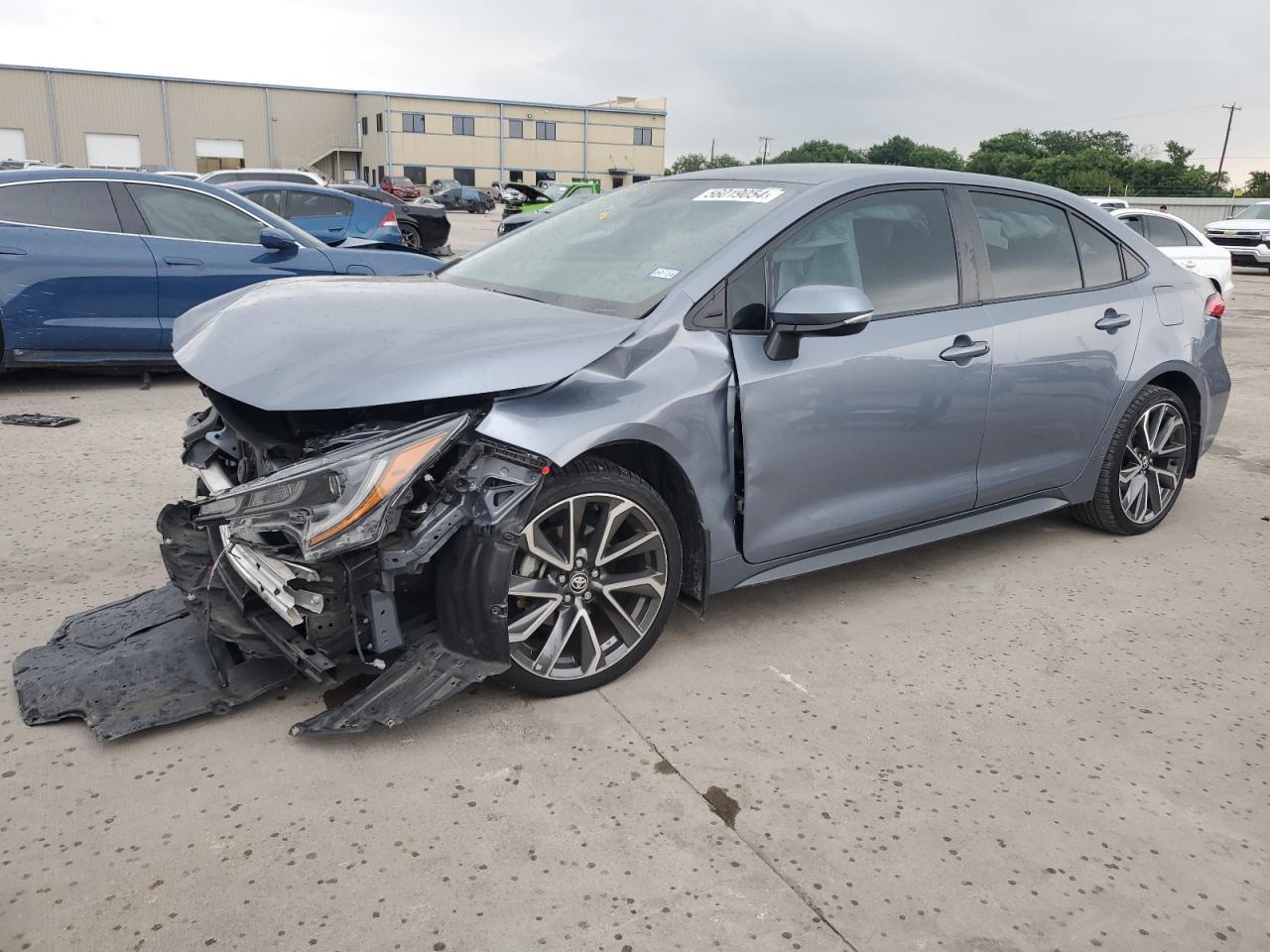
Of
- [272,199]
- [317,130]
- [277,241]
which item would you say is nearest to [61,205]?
[277,241]

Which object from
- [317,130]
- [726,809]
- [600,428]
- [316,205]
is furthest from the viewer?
[317,130]

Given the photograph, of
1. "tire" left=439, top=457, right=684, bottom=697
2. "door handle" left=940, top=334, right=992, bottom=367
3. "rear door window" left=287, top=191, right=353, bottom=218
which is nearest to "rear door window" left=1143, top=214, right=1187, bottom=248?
"rear door window" left=287, top=191, right=353, bottom=218

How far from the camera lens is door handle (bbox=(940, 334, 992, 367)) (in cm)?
388

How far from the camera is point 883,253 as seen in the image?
386 centimetres

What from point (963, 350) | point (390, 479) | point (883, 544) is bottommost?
point (883, 544)

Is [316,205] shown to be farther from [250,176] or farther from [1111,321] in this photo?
[1111,321]

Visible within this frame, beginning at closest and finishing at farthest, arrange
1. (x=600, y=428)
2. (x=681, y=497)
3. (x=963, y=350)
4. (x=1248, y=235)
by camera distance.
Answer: (x=600, y=428), (x=681, y=497), (x=963, y=350), (x=1248, y=235)

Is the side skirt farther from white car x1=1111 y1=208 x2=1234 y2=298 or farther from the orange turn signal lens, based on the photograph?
white car x1=1111 y1=208 x2=1234 y2=298

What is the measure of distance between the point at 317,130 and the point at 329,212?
64.4 meters

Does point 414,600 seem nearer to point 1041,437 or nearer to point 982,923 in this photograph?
point 982,923

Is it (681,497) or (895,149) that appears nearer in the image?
(681,497)

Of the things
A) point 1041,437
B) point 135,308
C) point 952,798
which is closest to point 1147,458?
point 1041,437

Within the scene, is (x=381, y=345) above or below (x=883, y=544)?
above

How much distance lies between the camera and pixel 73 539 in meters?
4.43
